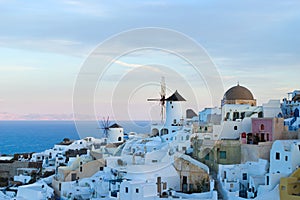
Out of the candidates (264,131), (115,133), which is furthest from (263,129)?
(115,133)

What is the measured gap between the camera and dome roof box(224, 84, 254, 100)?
104 ft

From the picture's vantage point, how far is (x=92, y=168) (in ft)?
92.7

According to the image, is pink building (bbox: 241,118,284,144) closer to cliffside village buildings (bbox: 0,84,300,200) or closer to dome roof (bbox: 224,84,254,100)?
cliffside village buildings (bbox: 0,84,300,200)

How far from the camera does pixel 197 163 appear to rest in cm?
2467

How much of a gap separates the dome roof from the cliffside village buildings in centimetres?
3

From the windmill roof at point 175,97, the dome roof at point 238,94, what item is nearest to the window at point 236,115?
the dome roof at point 238,94

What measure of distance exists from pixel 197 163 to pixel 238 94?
8.54 metres

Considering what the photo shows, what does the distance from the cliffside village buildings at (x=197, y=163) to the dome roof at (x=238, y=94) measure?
0.08ft

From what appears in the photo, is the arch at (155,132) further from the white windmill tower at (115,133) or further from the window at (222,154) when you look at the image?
the window at (222,154)

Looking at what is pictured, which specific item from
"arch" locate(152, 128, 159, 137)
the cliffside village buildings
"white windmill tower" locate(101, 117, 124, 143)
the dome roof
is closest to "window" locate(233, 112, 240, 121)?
the cliffside village buildings

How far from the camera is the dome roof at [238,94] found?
31609mm

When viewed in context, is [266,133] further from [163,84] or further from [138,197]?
[163,84]

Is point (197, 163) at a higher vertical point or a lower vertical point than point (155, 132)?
lower

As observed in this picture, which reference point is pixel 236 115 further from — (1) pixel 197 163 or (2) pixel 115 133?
(2) pixel 115 133
